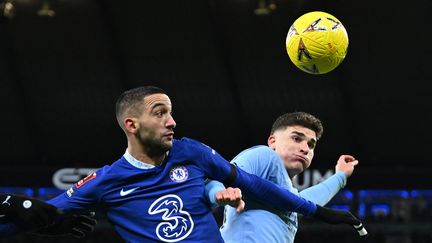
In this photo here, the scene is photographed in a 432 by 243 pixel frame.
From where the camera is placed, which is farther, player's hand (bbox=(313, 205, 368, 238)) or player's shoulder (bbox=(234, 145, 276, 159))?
player's shoulder (bbox=(234, 145, 276, 159))

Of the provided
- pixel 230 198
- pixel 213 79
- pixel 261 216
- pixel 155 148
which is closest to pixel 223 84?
pixel 213 79

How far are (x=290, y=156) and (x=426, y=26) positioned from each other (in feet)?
32.6

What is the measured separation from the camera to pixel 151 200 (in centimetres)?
383

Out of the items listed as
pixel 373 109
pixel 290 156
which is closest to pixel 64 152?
pixel 373 109

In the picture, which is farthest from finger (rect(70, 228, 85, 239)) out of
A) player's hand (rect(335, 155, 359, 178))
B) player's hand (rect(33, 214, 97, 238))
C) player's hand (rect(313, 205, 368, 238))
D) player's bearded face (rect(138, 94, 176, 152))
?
player's hand (rect(335, 155, 359, 178))

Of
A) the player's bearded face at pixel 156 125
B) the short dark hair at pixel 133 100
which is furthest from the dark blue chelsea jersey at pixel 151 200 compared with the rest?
the short dark hair at pixel 133 100

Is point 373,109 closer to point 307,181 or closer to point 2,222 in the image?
point 307,181

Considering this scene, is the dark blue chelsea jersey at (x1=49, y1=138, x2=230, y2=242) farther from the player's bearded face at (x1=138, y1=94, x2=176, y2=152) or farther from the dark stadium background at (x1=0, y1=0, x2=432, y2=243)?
the dark stadium background at (x1=0, y1=0, x2=432, y2=243)

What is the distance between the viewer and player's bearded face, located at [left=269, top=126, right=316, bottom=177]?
4.57m

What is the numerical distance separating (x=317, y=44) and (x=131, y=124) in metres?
1.96

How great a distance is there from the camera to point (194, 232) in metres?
3.78

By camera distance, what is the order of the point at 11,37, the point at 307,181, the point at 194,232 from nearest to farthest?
1. the point at 194,232
2. the point at 307,181
3. the point at 11,37

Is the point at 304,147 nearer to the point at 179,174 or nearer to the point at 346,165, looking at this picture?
the point at 346,165

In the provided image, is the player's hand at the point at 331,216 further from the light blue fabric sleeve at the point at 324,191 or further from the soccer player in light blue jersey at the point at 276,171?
the light blue fabric sleeve at the point at 324,191
